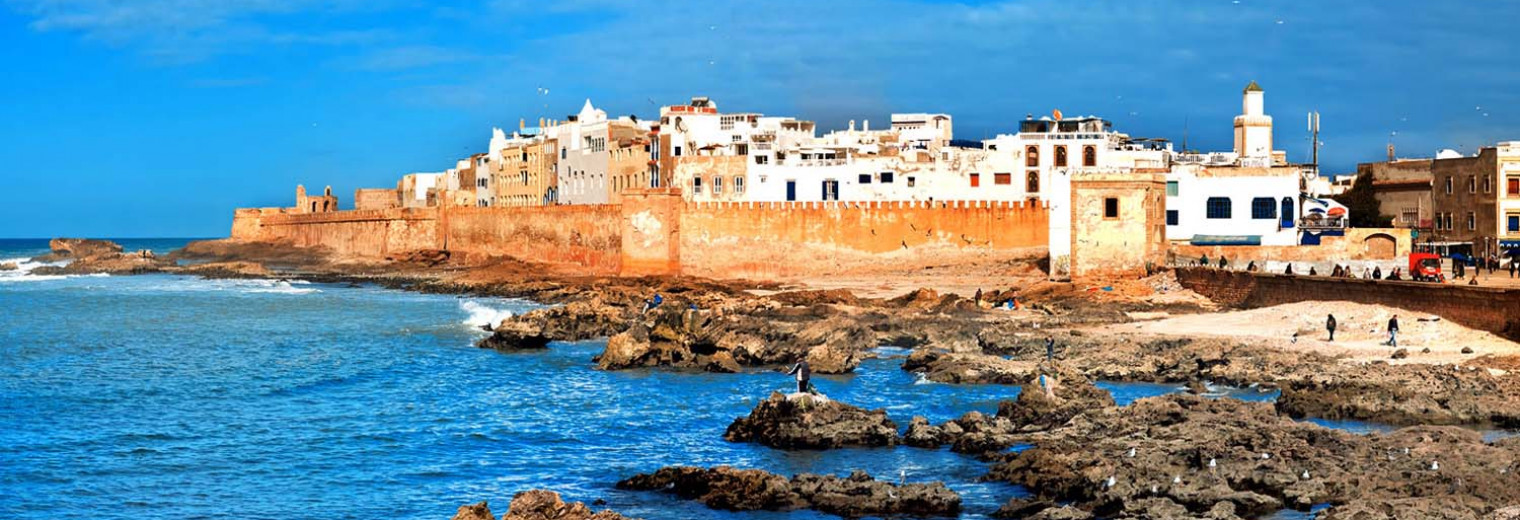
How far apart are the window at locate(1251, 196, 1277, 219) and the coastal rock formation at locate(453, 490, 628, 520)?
32338mm

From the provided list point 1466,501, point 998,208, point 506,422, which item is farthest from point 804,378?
point 998,208

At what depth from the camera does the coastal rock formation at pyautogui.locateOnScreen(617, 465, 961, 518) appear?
1588 cm

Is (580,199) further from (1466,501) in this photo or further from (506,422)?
(1466,501)

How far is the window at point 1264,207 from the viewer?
43.2 metres

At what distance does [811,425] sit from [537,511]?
234 inches

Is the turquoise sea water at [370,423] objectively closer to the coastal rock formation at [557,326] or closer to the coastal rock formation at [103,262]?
the coastal rock formation at [557,326]

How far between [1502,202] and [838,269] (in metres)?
18.9

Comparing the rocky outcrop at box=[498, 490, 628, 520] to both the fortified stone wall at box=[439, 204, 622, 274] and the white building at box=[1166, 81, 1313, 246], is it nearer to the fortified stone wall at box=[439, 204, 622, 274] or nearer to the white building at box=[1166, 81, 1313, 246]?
the white building at box=[1166, 81, 1313, 246]

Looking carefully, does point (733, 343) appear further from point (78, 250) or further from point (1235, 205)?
point (78, 250)

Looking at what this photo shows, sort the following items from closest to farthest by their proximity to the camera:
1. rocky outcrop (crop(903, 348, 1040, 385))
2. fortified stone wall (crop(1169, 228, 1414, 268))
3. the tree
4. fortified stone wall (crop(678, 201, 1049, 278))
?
rocky outcrop (crop(903, 348, 1040, 385))
fortified stone wall (crop(1169, 228, 1414, 268))
fortified stone wall (crop(678, 201, 1049, 278))
the tree

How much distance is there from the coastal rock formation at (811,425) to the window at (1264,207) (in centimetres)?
2593

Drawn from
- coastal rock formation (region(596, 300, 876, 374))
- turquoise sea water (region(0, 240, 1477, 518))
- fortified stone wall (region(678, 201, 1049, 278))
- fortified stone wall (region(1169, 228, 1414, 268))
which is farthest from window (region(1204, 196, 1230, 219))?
turquoise sea water (region(0, 240, 1477, 518))

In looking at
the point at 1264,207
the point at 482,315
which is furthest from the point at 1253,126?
the point at 482,315

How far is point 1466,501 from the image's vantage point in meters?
14.7
